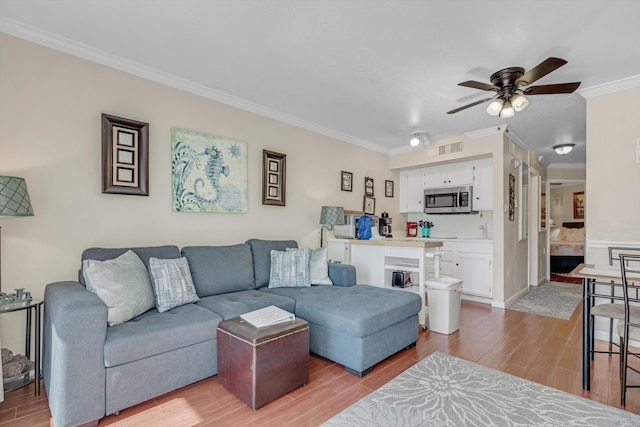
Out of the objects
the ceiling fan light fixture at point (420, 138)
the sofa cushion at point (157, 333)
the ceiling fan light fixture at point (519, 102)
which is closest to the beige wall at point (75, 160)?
the sofa cushion at point (157, 333)

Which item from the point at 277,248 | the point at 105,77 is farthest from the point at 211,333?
the point at 105,77

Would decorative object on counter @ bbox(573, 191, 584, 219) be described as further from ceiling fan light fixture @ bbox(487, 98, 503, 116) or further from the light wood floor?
ceiling fan light fixture @ bbox(487, 98, 503, 116)

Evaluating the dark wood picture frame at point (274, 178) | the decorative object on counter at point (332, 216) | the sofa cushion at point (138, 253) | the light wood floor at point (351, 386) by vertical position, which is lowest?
the light wood floor at point (351, 386)

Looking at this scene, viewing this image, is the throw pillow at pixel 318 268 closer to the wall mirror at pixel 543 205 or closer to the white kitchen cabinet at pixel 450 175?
the white kitchen cabinet at pixel 450 175

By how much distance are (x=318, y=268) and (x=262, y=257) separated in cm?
60

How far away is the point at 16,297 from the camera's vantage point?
2076mm

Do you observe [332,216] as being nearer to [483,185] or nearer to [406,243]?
[406,243]

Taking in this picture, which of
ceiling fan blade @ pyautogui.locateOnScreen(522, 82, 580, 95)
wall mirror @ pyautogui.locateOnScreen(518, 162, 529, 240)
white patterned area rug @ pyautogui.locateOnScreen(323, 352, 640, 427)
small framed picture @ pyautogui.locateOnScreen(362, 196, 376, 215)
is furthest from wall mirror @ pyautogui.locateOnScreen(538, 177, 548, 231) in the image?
white patterned area rug @ pyautogui.locateOnScreen(323, 352, 640, 427)

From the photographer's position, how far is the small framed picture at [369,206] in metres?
5.19

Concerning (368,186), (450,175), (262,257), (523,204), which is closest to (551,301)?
Result: (523,204)

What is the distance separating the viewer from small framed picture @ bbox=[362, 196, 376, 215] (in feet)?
17.0

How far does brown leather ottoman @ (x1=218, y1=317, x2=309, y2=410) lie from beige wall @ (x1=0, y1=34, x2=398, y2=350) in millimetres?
1325

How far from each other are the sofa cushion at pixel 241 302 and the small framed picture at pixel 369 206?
108 inches

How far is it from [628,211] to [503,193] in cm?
147
